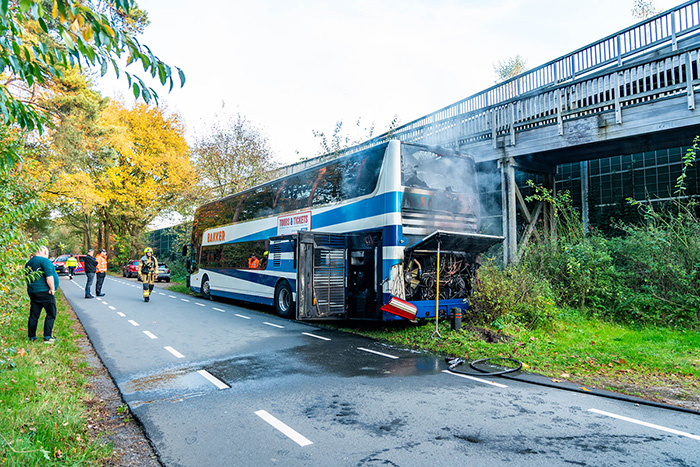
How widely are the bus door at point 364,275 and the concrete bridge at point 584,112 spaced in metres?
5.00

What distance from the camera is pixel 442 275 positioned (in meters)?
9.64

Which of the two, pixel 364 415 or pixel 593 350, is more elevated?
pixel 593 350

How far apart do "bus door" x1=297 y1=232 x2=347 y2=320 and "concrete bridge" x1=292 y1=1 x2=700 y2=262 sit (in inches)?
214

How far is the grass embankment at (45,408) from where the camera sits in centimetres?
331

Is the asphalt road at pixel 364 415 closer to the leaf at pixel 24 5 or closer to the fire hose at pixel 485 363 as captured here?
the fire hose at pixel 485 363

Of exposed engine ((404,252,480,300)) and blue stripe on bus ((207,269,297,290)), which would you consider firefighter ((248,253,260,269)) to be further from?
exposed engine ((404,252,480,300))

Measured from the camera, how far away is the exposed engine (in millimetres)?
9195

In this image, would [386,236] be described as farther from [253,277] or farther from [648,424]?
[253,277]

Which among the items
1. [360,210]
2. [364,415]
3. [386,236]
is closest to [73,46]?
[364,415]

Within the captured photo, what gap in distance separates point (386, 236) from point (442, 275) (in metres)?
1.71

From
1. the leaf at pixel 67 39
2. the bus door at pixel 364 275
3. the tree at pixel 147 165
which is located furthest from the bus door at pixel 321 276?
the tree at pixel 147 165

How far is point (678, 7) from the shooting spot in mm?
11086

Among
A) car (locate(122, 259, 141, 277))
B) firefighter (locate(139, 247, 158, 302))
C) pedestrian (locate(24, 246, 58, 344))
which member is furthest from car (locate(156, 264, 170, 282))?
pedestrian (locate(24, 246, 58, 344))

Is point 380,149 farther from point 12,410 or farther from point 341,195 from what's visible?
point 12,410
